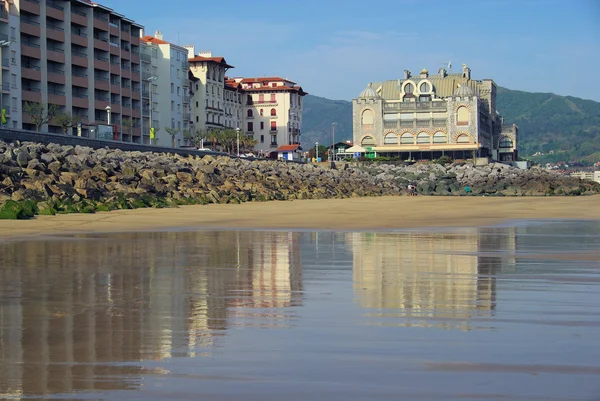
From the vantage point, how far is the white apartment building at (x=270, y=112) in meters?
154

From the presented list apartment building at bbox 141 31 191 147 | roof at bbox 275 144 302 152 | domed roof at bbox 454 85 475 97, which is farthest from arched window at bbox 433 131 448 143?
apartment building at bbox 141 31 191 147

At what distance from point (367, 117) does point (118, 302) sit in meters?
130

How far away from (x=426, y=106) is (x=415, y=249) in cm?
12196

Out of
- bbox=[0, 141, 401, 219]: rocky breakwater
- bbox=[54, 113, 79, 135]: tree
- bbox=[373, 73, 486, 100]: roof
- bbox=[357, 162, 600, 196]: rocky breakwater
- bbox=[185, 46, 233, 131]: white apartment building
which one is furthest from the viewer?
bbox=[373, 73, 486, 100]: roof

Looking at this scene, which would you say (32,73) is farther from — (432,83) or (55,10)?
(432,83)

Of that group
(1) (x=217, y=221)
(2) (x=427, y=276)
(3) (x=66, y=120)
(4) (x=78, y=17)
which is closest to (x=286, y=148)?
(4) (x=78, y=17)

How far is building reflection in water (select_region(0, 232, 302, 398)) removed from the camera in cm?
682

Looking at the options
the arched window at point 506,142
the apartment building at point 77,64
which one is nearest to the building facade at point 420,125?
the arched window at point 506,142

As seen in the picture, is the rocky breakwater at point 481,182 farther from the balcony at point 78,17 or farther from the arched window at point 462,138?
the balcony at point 78,17

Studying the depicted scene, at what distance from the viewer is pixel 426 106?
13725 cm

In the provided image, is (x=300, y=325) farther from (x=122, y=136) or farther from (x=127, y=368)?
(x=122, y=136)

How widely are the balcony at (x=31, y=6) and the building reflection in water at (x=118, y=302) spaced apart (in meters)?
73.4

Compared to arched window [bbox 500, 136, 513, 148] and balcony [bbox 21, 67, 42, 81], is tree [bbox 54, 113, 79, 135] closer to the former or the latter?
balcony [bbox 21, 67, 42, 81]

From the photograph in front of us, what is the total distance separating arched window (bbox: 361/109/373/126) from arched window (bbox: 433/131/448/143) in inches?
416
